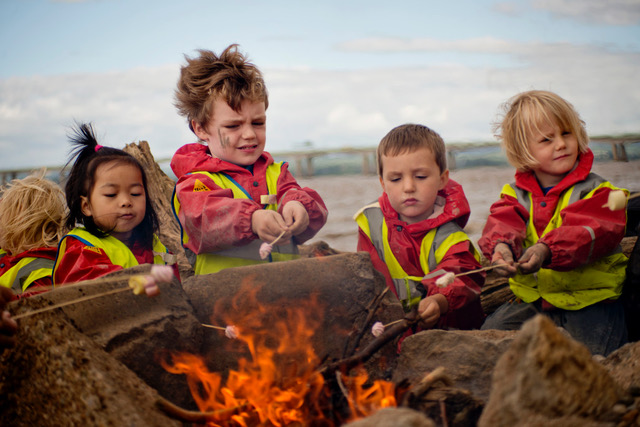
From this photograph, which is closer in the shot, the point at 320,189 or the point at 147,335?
the point at 147,335

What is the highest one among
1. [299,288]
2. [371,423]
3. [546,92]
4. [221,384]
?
[546,92]

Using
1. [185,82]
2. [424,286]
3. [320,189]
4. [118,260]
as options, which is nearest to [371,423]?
[424,286]

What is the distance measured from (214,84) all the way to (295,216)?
1037 mm

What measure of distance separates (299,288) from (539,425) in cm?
134

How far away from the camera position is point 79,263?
312cm

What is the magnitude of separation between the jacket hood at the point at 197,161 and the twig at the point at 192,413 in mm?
1809

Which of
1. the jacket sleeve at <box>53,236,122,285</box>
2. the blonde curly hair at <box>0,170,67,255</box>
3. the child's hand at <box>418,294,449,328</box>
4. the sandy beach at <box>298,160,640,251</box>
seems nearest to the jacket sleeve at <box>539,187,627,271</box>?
the child's hand at <box>418,294,449,328</box>

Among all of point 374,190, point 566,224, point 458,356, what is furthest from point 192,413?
point 374,190

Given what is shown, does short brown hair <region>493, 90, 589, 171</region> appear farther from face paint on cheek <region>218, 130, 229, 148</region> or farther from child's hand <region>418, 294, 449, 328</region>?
face paint on cheek <region>218, 130, 229, 148</region>

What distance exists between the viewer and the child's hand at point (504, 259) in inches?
117

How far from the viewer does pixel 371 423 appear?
1659 millimetres

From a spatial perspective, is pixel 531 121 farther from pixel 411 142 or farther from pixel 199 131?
pixel 199 131

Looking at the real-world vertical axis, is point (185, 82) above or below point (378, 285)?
above

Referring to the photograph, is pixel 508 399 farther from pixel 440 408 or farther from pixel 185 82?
pixel 185 82
